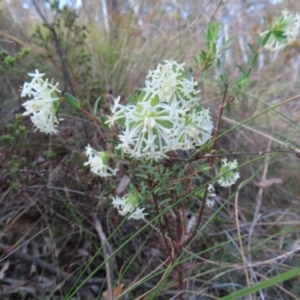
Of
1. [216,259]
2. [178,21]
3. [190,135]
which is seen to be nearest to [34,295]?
[216,259]

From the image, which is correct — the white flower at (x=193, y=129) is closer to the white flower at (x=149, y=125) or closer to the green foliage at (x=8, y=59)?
the white flower at (x=149, y=125)

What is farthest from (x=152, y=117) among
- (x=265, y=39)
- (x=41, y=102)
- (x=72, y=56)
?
(x=72, y=56)

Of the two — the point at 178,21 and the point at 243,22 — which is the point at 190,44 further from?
the point at 243,22

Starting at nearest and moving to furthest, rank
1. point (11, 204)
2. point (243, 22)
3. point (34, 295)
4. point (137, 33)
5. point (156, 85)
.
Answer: point (156, 85), point (34, 295), point (11, 204), point (137, 33), point (243, 22)

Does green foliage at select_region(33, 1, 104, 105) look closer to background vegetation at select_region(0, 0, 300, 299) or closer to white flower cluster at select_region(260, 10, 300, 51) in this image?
background vegetation at select_region(0, 0, 300, 299)

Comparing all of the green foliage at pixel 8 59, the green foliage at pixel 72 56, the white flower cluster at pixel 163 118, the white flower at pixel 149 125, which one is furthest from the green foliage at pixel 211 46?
the green foliage at pixel 72 56

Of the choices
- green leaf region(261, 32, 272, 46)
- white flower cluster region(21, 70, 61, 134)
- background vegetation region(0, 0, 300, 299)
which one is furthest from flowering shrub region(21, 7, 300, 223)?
green leaf region(261, 32, 272, 46)

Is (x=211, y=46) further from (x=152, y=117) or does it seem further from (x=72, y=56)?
(x=72, y=56)
